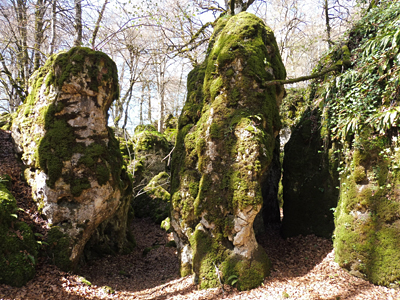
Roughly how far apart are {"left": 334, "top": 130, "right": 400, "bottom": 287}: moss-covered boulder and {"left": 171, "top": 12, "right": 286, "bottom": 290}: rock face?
1.84m

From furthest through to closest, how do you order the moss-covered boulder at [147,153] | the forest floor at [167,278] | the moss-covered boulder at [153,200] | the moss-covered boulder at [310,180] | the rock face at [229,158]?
the moss-covered boulder at [147,153], the moss-covered boulder at [153,200], the moss-covered boulder at [310,180], the rock face at [229,158], the forest floor at [167,278]

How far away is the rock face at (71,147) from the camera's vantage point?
6199 millimetres

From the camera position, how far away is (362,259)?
500cm

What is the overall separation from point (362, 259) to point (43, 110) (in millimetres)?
8595

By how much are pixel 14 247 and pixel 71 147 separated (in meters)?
2.59

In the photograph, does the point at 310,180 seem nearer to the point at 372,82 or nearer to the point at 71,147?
the point at 372,82

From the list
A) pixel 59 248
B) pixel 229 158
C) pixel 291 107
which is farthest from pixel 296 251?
pixel 291 107

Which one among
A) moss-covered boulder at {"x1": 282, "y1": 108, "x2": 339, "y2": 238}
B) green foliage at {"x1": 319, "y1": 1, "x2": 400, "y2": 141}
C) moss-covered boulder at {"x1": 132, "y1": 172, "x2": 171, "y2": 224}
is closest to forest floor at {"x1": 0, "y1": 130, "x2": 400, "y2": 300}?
moss-covered boulder at {"x1": 282, "y1": 108, "x2": 339, "y2": 238}

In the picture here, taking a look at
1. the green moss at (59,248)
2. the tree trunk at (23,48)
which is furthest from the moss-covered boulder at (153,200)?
the tree trunk at (23,48)

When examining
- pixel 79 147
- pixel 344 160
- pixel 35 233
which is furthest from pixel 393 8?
pixel 35 233

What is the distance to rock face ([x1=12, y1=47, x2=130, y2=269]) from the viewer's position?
620 centimetres

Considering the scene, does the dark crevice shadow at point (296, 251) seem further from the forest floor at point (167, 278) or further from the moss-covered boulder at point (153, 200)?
the moss-covered boulder at point (153, 200)

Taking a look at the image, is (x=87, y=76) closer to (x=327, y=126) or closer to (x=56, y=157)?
(x=56, y=157)

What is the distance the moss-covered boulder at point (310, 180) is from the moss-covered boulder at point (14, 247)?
6.71m
